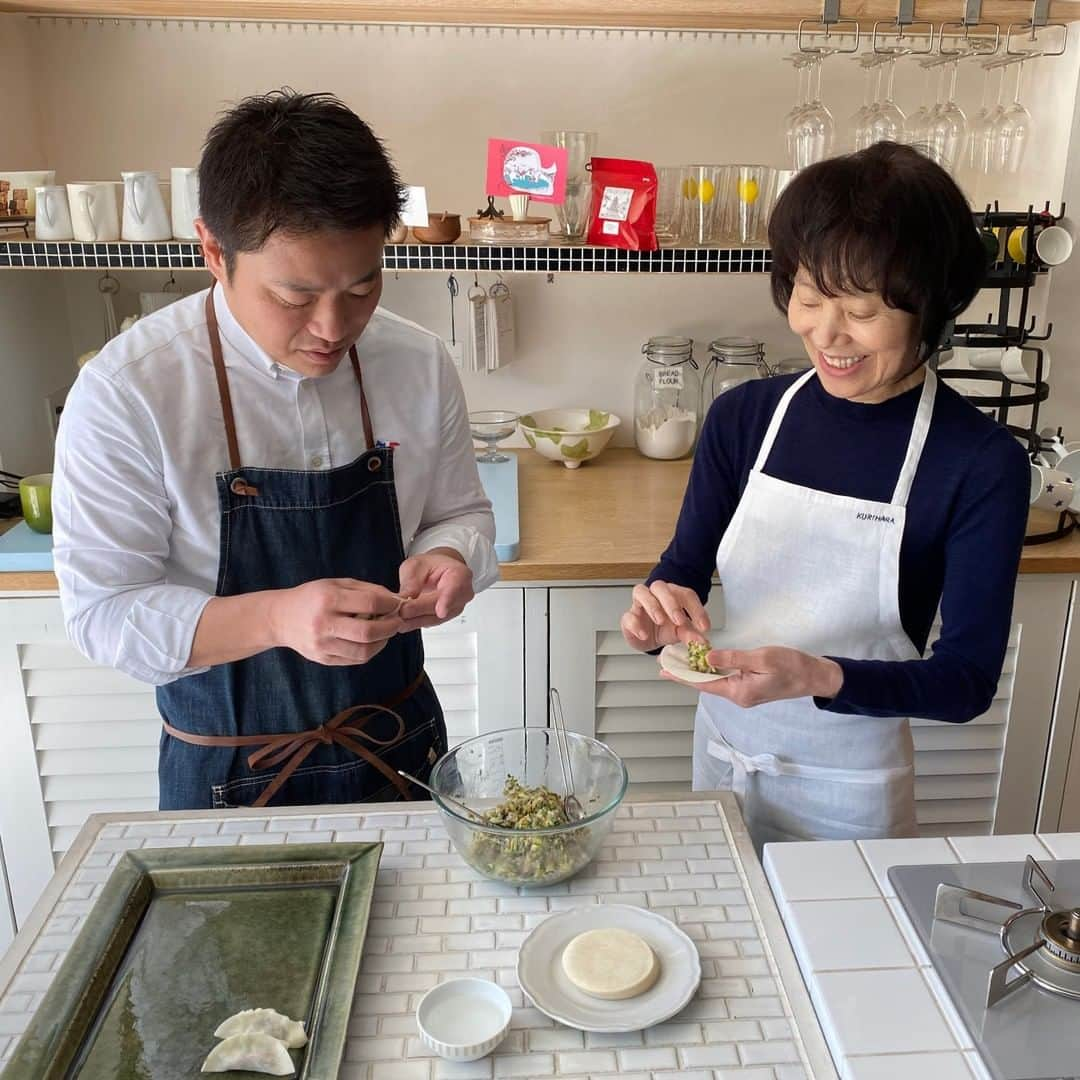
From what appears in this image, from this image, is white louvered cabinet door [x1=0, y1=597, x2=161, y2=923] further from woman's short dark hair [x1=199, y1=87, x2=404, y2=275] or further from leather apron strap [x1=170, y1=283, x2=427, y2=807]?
woman's short dark hair [x1=199, y1=87, x2=404, y2=275]

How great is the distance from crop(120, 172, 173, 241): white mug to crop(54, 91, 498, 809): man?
0.97m

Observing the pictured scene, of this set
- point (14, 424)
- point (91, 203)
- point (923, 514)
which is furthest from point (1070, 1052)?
point (14, 424)

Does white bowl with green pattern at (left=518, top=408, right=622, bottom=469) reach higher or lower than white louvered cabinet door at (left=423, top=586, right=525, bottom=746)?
higher

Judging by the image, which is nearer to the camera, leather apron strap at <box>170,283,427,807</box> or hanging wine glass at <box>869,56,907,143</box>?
leather apron strap at <box>170,283,427,807</box>

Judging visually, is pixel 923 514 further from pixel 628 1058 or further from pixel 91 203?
pixel 91 203

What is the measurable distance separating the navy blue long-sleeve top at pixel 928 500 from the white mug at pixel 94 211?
141 cm

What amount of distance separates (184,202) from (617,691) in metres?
1.36

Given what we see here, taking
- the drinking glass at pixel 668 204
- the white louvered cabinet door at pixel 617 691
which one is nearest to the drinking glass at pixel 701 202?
the drinking glass at pixel 668 204

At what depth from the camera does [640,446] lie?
270cm

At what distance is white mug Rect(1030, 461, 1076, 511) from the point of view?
2.17 metres

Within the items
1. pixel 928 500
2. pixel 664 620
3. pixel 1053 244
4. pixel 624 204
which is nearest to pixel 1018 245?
pixel 1053 244

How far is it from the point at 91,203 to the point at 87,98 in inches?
18.2

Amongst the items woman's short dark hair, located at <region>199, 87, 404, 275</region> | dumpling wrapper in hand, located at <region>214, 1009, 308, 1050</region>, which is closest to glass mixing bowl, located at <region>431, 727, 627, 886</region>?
dumpling wrapper in hand, located at <region>214, 1009, 308, 1050</region>

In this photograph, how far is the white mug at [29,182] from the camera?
2189 millimetres
